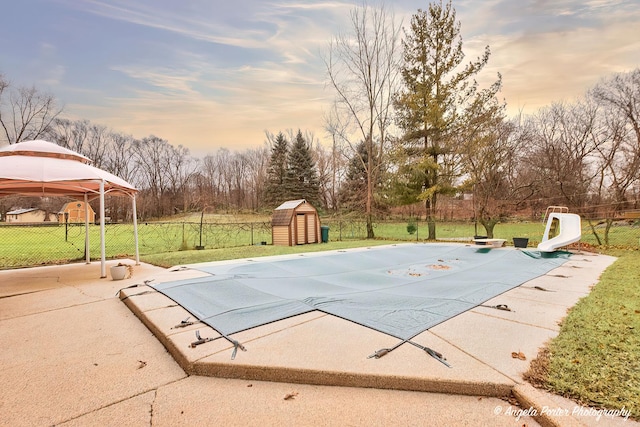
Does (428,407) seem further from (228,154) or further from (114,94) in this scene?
(228,154)

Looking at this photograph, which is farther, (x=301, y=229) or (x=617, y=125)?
(x=617, y=125)

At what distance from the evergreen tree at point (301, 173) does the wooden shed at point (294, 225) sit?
56.3ft

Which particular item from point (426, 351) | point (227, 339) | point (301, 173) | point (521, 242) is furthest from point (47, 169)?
point (301, 173)

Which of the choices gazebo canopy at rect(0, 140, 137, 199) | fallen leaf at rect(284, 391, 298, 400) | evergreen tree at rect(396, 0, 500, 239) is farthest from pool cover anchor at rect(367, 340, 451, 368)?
evergreen tree at rect(396, 0, 500, 239)

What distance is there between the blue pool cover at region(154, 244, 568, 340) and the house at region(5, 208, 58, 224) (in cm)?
3112

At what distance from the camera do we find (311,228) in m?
13.0

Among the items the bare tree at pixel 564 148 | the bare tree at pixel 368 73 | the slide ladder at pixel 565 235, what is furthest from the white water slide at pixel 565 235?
the bare tree at pixel 368 73

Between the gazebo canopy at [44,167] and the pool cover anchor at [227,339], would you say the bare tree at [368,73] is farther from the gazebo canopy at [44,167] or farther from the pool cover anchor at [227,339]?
the pool cover anchor at [227,339]

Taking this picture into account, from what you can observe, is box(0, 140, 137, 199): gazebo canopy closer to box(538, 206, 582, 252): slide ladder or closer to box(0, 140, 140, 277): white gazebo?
box(0, 140, 140, 277): white gazebo

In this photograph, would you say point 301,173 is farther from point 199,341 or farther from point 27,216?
point 199,341

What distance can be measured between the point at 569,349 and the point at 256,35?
12.3 metres

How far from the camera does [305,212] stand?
12.7 meters

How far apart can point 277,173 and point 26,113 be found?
2087 centimetres

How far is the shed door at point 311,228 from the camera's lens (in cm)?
1283
